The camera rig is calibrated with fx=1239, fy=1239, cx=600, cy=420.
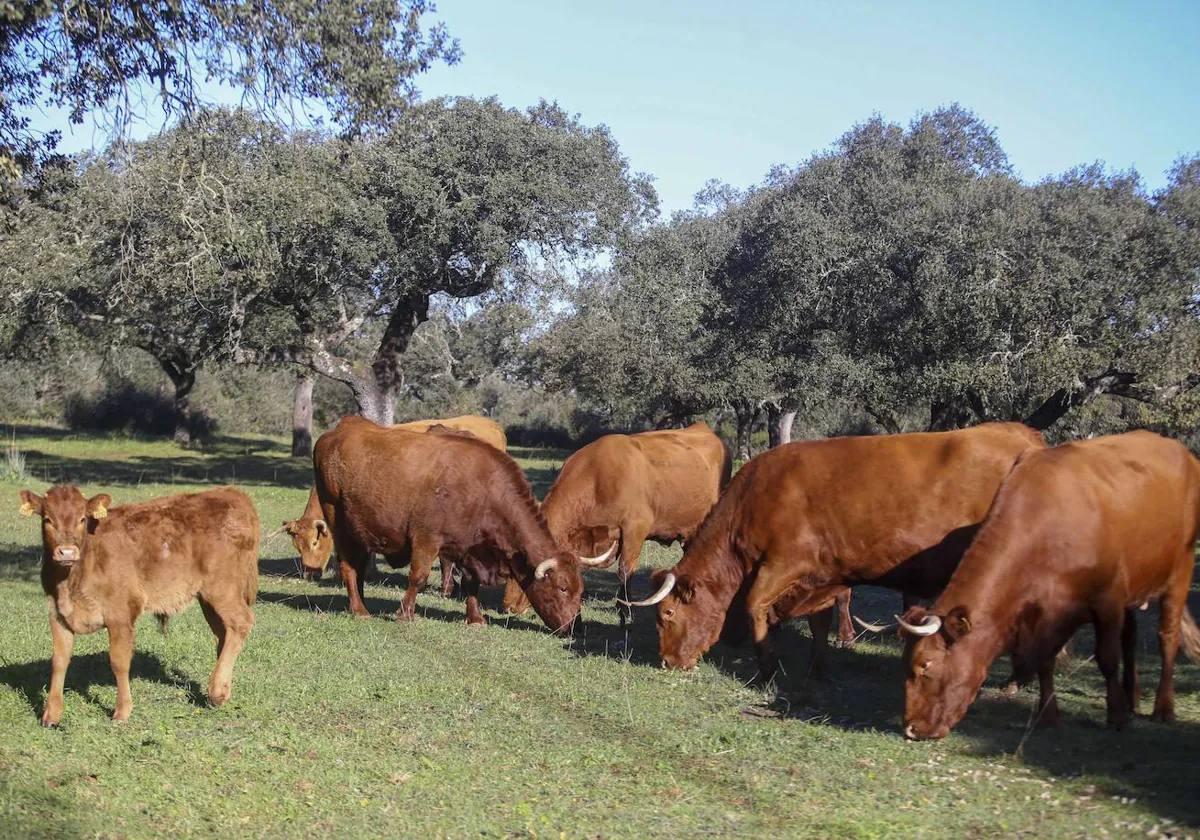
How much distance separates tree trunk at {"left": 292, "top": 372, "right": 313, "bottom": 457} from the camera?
4603 cm

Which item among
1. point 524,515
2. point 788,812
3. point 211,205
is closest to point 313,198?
point 211,205

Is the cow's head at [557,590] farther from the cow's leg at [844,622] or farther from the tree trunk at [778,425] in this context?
the tree trunk at [778,425]

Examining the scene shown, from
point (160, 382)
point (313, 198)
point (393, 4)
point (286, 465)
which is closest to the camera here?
point (393, 4)

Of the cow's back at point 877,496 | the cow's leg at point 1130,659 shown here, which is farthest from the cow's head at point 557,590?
the cow's leg at point 1130,659

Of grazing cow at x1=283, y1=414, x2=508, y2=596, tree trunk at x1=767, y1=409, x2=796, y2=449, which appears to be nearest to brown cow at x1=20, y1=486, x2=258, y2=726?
grazing cow at x1=283, y1=414, x2=508, y2=596

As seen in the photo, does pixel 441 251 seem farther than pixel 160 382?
No

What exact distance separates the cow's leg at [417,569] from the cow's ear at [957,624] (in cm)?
658

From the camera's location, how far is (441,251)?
27.0m

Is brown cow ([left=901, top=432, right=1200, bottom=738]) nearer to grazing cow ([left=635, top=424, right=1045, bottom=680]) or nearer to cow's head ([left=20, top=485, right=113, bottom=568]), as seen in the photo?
grazing cow ([left=635, top=424, right=1045, bottom=680])

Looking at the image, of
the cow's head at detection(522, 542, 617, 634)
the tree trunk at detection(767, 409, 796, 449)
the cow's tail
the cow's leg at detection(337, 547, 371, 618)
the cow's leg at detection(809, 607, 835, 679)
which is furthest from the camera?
the tree trunk at detection(767, 409, 796, 449)

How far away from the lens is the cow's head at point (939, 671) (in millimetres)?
7941

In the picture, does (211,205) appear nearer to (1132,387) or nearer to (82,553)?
(82,553)

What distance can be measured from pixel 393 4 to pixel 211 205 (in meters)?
2.75

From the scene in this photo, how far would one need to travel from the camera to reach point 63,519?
26.7 ft
